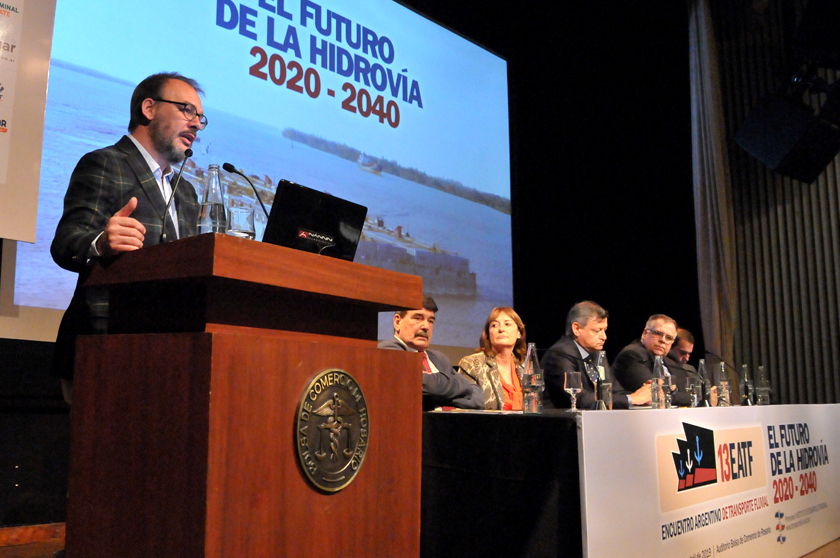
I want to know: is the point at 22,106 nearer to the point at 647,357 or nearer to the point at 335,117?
the point at 335,117

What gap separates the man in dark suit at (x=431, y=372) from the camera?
2488mm

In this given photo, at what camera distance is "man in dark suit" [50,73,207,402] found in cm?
149

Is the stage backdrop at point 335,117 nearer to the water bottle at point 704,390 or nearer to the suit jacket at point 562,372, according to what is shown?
the suit jacket at point 562,372

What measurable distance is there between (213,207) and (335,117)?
2.61 m

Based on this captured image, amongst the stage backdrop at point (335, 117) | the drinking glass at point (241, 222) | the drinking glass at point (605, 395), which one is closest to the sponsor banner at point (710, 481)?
the drinking glass at point (605, 395)

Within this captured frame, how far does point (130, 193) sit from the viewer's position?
65.5 inches

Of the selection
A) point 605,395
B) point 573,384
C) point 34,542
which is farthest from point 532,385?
point 34,542

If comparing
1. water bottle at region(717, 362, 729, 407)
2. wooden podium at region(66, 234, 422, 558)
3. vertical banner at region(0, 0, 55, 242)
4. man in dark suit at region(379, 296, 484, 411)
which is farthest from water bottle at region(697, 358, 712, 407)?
vertical banner at region(0, 0, 55, 242)

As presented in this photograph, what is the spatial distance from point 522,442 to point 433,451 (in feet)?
1.25

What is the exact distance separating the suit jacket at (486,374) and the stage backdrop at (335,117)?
2.36 ft

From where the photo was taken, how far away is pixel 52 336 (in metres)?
2.75

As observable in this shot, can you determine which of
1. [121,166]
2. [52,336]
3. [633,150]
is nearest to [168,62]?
[52,336]

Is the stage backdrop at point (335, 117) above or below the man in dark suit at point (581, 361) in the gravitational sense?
above

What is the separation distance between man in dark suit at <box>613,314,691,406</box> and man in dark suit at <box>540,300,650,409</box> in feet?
1.04
